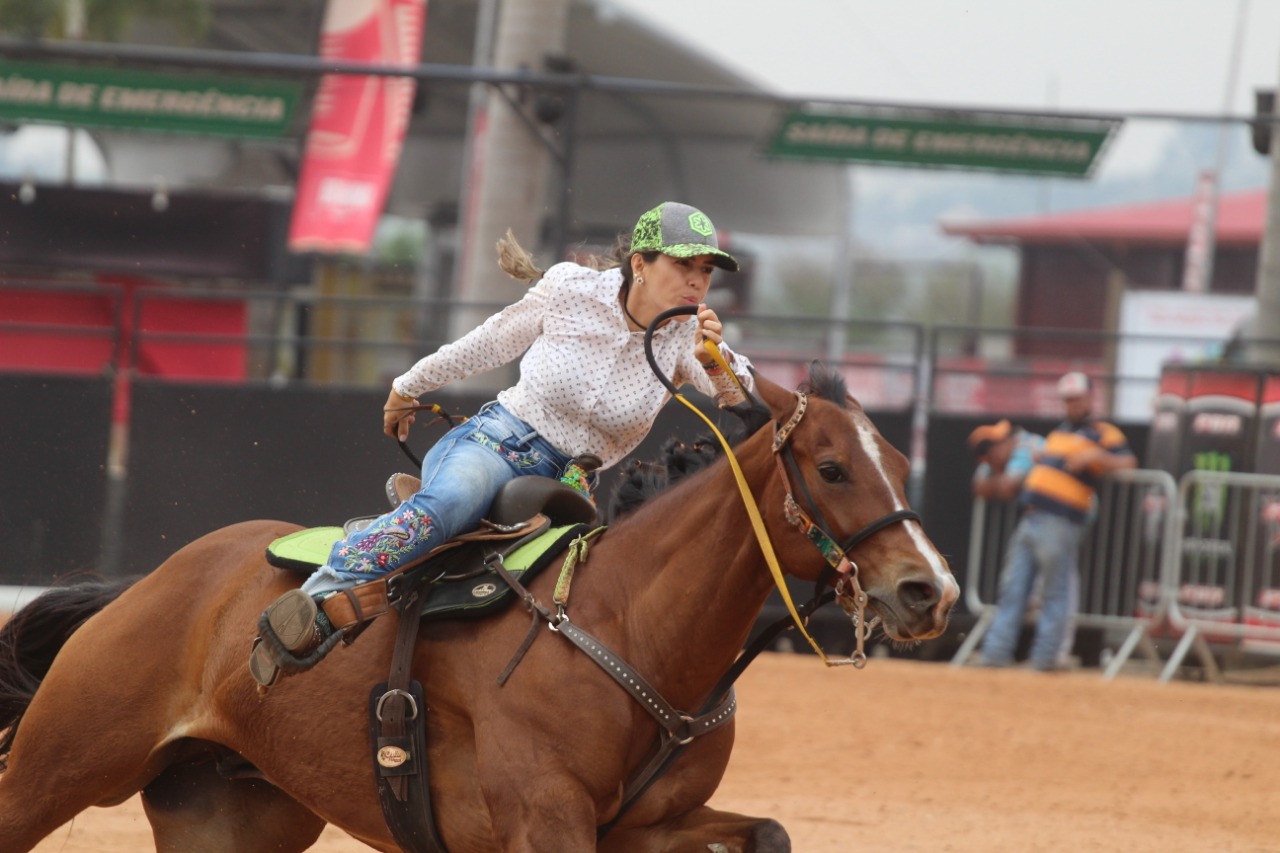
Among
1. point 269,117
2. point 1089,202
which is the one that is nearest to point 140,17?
point 269,117

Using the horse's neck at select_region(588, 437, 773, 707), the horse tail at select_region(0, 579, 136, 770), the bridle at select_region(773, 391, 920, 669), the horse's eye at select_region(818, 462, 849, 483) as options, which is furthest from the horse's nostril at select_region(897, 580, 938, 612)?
the horse tail at select_region(0, 579, 136, 770)

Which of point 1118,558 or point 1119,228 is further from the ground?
point 1119,228

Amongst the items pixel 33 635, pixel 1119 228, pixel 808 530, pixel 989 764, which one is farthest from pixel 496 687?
pixel 1119 228

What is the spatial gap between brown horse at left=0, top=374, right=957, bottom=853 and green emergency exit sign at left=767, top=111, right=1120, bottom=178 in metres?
7.44

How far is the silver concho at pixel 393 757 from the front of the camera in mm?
4250

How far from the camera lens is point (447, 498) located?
432 centimetres

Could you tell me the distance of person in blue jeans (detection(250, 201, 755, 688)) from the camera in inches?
169

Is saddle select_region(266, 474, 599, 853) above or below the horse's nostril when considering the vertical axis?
below

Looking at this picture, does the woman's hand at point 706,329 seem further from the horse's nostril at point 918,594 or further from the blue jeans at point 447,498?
the horse's nostril at point 918,594

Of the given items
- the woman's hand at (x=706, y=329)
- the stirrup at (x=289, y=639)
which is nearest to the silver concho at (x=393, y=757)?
the stirrup at (x=289, y=639)

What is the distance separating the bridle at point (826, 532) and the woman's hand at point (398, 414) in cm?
138

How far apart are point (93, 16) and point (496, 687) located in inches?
925

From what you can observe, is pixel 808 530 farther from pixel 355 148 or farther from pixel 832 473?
pixel 355 148

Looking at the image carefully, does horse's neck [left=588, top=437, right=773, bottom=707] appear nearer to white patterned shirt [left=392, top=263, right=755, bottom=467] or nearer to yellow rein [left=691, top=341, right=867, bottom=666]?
yellow rein [left=691, top=341, right=867, bottom=666]
